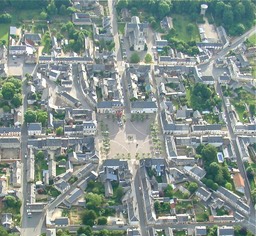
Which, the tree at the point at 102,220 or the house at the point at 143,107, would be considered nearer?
the tree at the point at 102,220

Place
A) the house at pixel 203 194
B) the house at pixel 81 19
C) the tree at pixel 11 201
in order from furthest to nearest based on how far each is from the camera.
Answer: the house at pixel 81 19 → the house at pixel 203 194 → the tree at pixel 11 201

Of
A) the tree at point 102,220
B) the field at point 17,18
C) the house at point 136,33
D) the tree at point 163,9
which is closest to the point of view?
the tree at point 102,220

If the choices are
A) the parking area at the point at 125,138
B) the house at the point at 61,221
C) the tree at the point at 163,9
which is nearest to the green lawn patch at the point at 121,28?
the tree at the point at 163,9

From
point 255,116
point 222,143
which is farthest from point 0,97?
point 255,116

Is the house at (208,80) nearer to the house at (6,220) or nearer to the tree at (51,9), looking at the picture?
the tree at (51,9)

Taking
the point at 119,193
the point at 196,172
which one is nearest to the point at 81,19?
the point at 196,172

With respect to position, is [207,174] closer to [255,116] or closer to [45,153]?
[255,116]

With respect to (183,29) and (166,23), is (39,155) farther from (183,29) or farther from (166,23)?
(183,29)
